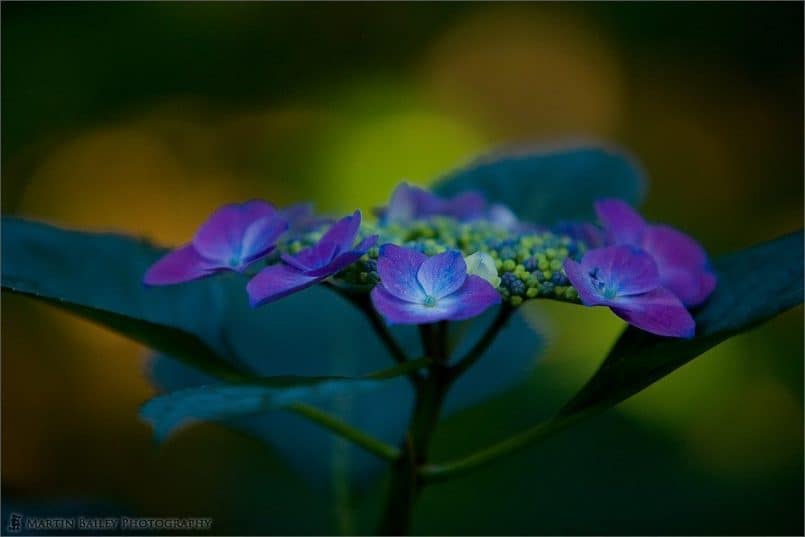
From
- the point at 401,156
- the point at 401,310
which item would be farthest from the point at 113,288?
the point at 401,156

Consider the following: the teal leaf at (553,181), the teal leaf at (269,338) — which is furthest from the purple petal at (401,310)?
the teal leaf at (553,181)

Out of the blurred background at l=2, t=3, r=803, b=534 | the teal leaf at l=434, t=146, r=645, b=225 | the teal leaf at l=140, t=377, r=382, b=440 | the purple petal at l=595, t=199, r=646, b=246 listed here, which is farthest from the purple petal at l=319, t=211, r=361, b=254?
the blurred background at l=2, t=3, r=803, b=534

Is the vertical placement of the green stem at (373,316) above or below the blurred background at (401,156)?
above

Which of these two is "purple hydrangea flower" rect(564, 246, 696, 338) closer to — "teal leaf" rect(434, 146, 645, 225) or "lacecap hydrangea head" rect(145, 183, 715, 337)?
"lacecap hydrangea head" rect(145, 183, 715, 337)

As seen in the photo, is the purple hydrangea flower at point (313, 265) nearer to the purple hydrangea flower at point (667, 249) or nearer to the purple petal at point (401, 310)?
the purple petal at point (401, 310)

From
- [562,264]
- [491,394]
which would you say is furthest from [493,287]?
[491,394]

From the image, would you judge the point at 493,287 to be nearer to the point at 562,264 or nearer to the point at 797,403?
the point at 562,264
